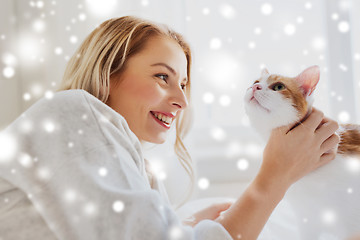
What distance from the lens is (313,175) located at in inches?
27.1

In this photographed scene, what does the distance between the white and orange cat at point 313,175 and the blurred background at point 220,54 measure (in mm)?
671

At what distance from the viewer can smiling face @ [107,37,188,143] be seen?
0.81 meters

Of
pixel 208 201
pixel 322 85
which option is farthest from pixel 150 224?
pixel 322 85

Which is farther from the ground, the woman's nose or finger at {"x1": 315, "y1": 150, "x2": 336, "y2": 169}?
the woman's nose

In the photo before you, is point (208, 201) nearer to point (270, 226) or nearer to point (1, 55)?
point (270, 226)

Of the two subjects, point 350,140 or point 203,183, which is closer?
point 350,140

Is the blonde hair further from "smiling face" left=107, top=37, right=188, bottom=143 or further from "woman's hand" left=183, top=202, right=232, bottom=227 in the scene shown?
"woman's hand" left=183, top=202, right=232, bottom=227

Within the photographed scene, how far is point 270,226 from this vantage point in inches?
36.2

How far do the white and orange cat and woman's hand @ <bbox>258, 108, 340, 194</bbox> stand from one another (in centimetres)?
3

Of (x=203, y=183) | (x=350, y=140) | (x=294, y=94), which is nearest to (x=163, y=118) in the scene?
(x=294, y=94)

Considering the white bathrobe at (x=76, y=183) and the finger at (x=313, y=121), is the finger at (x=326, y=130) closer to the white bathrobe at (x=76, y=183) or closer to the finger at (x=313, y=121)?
the finger at (x=313, y=121)

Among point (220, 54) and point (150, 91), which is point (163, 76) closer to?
point (150, 91)

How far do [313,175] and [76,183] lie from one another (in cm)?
56

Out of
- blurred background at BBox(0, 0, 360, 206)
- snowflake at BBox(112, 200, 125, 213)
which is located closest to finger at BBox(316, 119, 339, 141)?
snowflake at BBox(112, 200, 125, 213)
